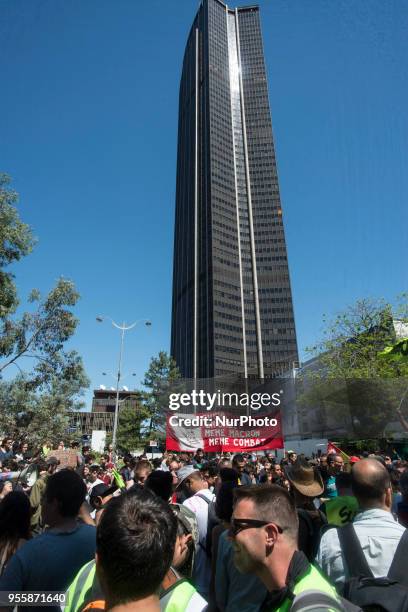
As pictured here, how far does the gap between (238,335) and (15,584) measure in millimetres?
108436

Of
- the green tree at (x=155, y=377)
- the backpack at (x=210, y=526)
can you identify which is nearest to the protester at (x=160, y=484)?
the backpack at (x=210, y=526)

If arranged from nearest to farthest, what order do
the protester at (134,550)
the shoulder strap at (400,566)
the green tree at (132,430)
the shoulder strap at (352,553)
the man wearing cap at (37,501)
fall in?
the protester at (134,550)
the shoulder strap at (400,566)
the shoulder strap at (352,553)
the man wearing cap at (37,501)
the green tree at (132,430)

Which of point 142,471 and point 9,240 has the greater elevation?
point 9,240

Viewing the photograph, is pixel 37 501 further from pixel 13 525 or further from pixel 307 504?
pixel 307 504

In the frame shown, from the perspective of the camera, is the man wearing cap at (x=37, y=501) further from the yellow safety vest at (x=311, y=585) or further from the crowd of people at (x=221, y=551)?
the yellow safety vest at (x=311, y=585)

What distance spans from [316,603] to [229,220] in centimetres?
12252

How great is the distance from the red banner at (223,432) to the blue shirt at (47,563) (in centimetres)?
1132

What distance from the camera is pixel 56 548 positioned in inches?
96.4

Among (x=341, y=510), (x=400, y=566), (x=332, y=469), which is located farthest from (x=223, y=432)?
(x=400, y=566)

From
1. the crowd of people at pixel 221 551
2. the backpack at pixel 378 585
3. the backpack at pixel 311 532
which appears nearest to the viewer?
the crowd of people at pixel 221 551

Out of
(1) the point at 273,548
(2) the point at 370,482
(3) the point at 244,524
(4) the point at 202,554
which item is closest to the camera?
(1) the point at 273,548

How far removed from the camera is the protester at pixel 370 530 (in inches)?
87.4

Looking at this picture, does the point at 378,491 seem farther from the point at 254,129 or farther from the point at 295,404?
the point at 254,129

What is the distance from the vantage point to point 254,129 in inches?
4943
